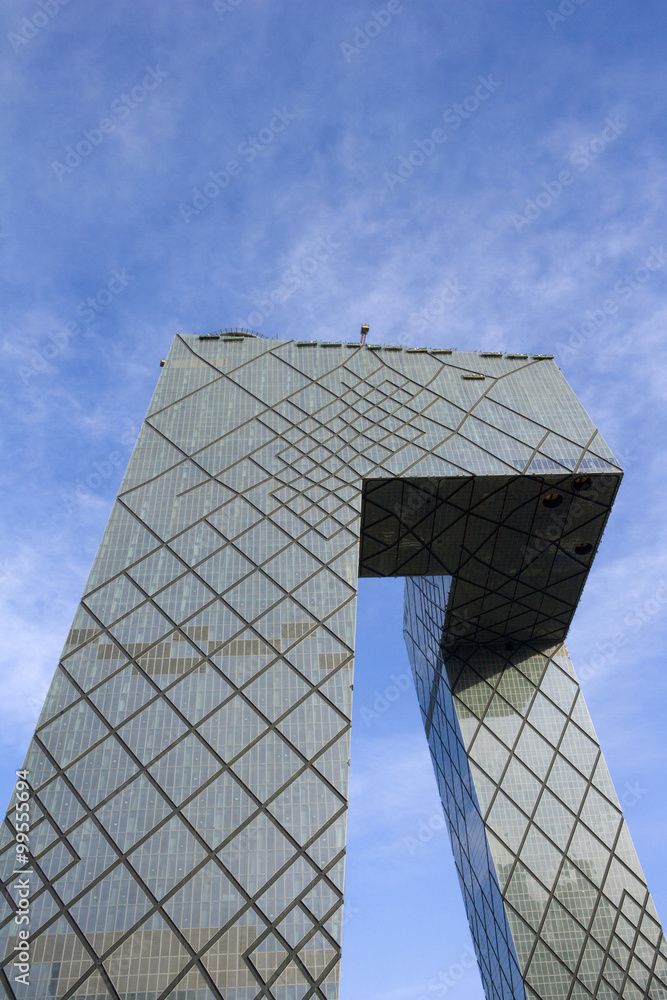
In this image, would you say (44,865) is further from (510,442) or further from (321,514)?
(510,442)

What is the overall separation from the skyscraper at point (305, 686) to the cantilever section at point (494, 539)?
14 cm

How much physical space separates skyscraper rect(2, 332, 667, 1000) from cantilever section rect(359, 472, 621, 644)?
144 millimetres

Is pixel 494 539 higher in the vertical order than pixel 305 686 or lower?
higher

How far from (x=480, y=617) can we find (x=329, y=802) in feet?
67.4

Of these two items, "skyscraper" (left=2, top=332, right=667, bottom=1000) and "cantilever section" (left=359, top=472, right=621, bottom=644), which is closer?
"skyscraper" (left=2, top=332, right=667, bottom=1000)

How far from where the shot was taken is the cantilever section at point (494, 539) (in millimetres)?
37625

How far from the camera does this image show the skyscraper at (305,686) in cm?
2358

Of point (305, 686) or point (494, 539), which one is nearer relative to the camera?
point (305, 686)

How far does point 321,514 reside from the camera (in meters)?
35.0

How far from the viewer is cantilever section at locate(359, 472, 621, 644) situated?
3762 cm

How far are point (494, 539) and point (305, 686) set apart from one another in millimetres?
15460

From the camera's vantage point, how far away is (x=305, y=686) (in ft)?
95.9

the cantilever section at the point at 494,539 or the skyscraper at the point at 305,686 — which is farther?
the cantilever section at the point at 494,539

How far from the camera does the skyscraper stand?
77.4 ft
